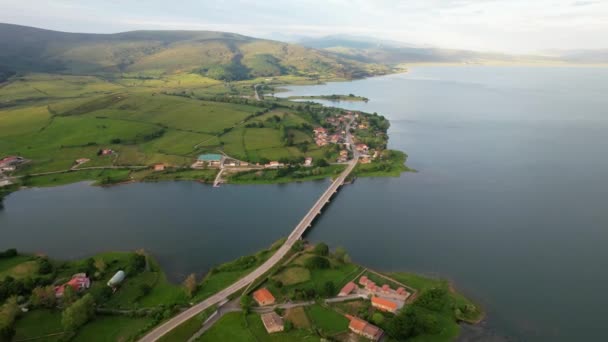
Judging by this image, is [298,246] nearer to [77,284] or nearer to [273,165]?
[77,284]

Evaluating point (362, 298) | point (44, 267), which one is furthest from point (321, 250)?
point (44, 267)

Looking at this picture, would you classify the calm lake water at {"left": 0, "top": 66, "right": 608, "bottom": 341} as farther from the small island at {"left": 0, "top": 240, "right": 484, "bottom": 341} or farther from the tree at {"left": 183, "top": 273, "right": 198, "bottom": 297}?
the tree at {"left": 183, "top": 273, "right": 198, "bottom": 297}

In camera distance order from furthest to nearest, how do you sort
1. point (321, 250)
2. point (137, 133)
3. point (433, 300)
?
point (137, 133) → point (321, 250) → point (433, 300)

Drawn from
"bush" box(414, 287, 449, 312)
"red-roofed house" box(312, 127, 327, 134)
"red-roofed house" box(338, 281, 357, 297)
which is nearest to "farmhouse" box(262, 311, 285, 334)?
"red-roofed house" box(338, 281, 357, 297)

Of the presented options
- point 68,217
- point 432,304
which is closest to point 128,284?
point 68,217

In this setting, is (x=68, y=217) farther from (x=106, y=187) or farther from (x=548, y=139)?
(x=548, y=139)

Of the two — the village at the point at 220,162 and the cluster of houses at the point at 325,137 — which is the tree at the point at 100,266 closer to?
the village at the point at 220,162
